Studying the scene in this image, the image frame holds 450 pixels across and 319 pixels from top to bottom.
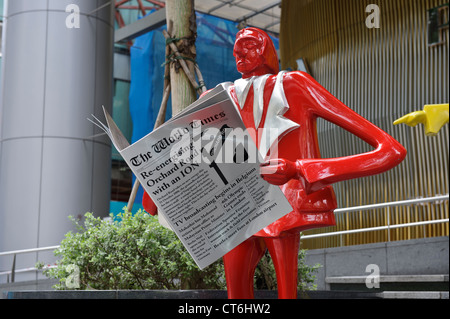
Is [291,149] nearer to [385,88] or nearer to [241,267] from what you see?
[241,267]

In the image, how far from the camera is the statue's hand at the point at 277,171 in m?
2.53

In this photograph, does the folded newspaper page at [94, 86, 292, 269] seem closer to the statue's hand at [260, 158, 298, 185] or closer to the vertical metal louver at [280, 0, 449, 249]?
the statue's hand at [260, 158, 298, 185]

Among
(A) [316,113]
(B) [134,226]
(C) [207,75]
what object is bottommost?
(B) [134,226]

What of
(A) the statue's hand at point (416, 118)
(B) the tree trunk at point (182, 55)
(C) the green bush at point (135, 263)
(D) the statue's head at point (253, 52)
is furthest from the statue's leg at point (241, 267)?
(B) the tree trunk at point (182, 55)

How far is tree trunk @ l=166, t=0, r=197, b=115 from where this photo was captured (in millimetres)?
4762

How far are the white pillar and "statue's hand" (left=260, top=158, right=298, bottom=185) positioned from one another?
6133 millimetres

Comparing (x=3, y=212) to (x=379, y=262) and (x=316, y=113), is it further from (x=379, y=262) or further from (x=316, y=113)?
(x=316, y=113)

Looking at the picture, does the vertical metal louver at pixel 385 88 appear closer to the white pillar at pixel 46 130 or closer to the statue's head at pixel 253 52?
the white pillar at pixel 46 130

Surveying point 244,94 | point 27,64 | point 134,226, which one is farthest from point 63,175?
point 244,94

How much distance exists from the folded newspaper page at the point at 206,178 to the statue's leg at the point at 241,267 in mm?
360

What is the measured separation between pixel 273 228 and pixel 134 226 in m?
2.19

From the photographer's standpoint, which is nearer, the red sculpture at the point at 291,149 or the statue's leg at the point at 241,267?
the red sculpture at the point at 291,149

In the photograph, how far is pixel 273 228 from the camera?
2814 millimetres

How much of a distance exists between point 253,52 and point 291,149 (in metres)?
0.53
